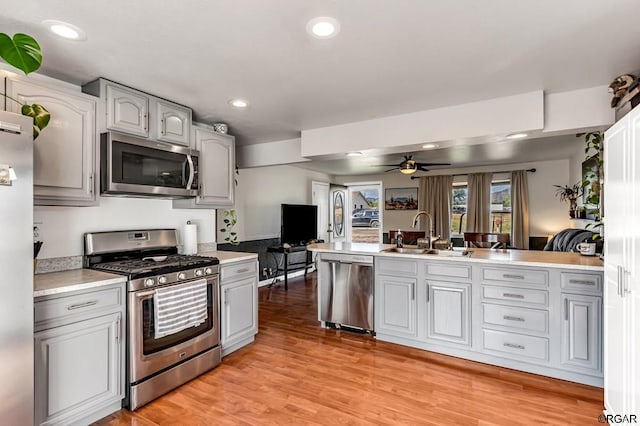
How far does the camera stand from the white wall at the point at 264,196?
5.55m

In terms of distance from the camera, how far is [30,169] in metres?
1.69

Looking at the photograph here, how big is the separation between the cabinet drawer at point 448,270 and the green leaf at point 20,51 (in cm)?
323

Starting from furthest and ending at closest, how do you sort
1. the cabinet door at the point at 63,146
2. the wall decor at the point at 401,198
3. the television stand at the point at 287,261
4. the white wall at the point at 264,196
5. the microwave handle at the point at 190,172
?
1. the wall decor at the point at 401,198
2. the television stand at the point at 287,261
3. the white wall at the point at 264,196
4. the microwave handle at the point at 190,172
5. the cabinet door at the point at 63,146

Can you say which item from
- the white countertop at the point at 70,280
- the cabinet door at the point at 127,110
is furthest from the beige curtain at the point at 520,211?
the white countertop at the point at 70,280

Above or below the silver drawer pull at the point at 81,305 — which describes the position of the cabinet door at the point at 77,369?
below

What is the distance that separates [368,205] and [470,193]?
2.41 meters

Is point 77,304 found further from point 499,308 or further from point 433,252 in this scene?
point 499,308

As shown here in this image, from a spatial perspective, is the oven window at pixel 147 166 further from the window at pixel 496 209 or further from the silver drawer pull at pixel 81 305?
the window at pixel 496 209

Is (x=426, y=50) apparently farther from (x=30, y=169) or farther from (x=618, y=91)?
(x=30, y=169)

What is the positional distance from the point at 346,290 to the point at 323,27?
2.69 meters

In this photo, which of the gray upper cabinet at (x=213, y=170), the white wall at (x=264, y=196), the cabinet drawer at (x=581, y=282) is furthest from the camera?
the white wall at (x=264, y=196)

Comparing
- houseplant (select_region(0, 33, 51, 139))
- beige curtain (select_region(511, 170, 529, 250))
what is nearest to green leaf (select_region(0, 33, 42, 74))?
houseplant (select_region(0, 33, 51, 139))

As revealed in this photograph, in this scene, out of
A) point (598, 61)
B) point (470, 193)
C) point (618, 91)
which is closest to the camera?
point (598, 61)

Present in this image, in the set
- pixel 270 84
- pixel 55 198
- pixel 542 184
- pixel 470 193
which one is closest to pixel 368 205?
pixel 470 193
